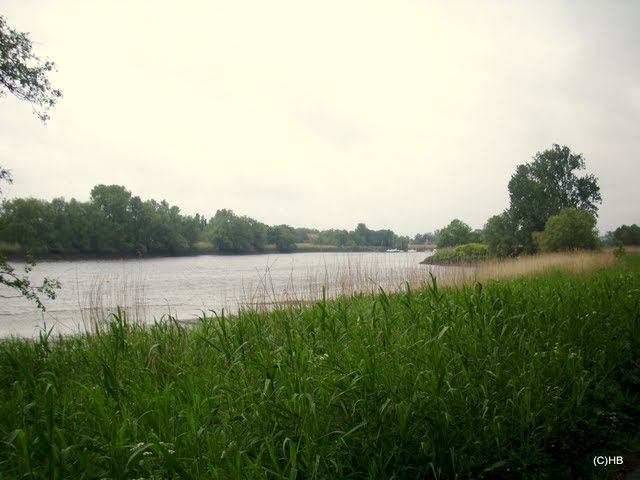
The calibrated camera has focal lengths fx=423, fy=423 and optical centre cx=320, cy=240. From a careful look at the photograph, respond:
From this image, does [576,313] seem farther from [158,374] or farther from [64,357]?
[64,357]

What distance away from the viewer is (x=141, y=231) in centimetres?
5650

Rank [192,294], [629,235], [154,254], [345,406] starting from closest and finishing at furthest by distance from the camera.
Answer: [345,406] → [192,294] → [629,235] → [154,254]

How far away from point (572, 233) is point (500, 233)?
17.0 meters

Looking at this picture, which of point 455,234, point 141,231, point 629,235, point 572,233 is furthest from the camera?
point 455,234

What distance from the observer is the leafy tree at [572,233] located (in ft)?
109

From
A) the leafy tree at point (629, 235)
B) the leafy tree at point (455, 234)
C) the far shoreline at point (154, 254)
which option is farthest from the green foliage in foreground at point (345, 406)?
the leafy tree at point (455, 234)

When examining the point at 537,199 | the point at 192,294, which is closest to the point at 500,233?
the point at 537,199

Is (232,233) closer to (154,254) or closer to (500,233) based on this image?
(154,254)

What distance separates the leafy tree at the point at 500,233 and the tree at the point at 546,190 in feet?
2.15

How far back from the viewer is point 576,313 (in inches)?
216

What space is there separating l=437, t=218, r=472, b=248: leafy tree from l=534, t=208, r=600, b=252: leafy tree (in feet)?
98.2

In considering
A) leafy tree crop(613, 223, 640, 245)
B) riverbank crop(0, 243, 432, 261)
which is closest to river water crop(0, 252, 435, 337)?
riverbank crop(0, 243, 432, 261)

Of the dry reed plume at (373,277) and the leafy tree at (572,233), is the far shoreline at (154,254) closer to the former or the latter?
the dry reed plume at (373,277)

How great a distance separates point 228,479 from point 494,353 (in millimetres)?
2673
